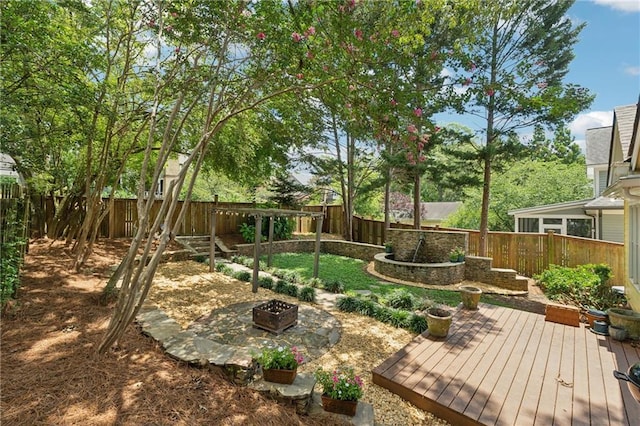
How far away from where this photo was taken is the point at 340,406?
264cm

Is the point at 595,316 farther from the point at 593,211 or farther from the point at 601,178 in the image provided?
the point at 601,178

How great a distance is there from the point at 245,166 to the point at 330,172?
4.87 metres

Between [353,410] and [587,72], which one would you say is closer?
[353,410]

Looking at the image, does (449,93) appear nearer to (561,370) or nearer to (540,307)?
(561,370)

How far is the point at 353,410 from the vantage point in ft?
8.61

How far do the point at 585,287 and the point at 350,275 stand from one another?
5727 mm

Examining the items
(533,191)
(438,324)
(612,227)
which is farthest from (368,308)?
(533,191)

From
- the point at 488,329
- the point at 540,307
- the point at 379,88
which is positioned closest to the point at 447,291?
the point at 540,307

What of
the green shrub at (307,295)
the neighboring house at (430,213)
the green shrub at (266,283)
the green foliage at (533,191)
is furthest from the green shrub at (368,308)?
the neighboring house at (430,213)

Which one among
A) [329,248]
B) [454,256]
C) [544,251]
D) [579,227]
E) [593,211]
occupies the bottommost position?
[329,248]

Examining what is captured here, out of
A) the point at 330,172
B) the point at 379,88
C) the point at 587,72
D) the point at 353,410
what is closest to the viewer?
the point at 353,410

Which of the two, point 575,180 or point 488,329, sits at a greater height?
point 575,180

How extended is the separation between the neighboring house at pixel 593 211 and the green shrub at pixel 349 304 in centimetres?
1051

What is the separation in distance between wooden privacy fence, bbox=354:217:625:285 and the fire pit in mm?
8219
